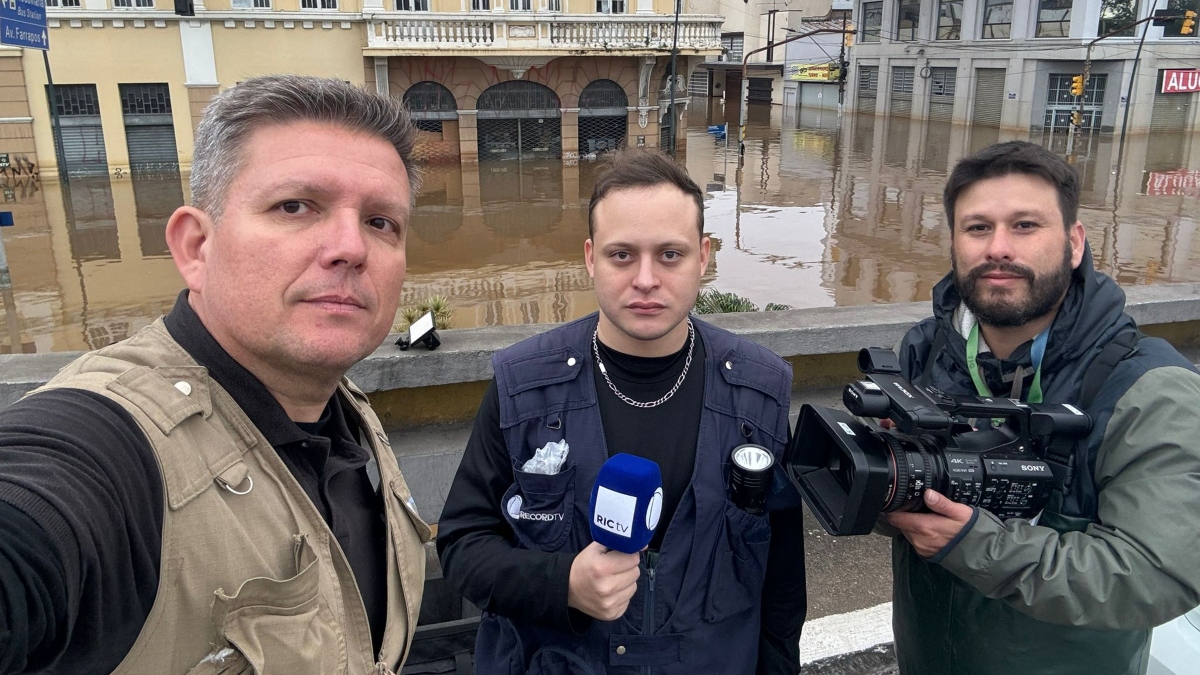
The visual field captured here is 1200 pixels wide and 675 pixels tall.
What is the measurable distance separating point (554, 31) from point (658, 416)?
2127 cm

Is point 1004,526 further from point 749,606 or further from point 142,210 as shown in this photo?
point 142,210

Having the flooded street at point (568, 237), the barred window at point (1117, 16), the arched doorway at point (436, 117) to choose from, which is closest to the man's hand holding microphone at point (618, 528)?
the flooded street at point (568, 237)

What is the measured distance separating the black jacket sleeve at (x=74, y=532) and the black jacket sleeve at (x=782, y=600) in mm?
1577

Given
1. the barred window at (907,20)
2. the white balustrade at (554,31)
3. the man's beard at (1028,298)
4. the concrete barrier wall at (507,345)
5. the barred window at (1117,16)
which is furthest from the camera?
the barred window at (907,20)

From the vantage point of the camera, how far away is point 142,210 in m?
16.2

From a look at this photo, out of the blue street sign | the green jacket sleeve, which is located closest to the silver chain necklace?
the green jacket sleeve

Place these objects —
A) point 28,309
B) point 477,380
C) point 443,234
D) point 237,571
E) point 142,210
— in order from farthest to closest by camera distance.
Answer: point 142,210 → point 443,234 → point 28,309 → point 477,380 → point 237,571

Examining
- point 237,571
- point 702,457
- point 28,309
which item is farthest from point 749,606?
point 28,309

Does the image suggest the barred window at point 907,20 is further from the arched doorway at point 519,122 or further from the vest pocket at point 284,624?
the vest pocket at point 284,624

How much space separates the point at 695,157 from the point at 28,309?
61.4 feet

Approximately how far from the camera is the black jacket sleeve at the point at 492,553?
1.92 meters

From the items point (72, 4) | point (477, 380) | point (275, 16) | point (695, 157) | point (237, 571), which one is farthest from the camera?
point (695, 157)

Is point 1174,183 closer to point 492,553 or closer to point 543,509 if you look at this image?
point 543,509

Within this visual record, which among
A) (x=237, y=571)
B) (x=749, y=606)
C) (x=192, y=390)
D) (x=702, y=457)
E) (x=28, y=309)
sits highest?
(x=192, y=390)
